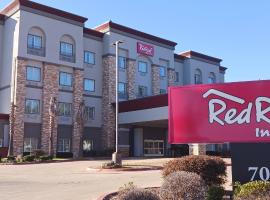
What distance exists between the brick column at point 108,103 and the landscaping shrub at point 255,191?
42677mm


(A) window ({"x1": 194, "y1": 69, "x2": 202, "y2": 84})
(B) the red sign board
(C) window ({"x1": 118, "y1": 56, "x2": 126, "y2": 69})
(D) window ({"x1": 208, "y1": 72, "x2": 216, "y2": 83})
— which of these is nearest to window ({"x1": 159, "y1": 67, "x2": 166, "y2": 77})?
(C) window ({"x1": 118, "y1": 56, "x2": 126, "y2": 69})

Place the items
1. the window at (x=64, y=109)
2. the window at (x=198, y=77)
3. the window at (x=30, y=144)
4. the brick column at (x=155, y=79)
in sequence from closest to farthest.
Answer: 1. the window at (x=30, y=144)
2. the window at (x=64, y=109)
3. the brick column at (x=155, y=79)
4. the window at (x=198, y=77)

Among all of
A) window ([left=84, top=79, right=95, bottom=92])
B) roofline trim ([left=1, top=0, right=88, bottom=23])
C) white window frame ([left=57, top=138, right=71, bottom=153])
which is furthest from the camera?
window ([left=84, top=79, right=95, bottom=92])

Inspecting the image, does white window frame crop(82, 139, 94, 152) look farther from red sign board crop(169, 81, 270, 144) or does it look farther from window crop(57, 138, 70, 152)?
red sign board crop(169, 81, 270, 144)

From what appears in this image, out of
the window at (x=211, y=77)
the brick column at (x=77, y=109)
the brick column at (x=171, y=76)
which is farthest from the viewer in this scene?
the window at (x=211, y=77)

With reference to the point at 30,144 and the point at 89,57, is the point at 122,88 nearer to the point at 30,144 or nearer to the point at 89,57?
the point at 89,57

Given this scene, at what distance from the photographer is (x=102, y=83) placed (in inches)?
2125

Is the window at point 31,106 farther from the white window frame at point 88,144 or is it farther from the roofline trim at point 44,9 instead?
the roofline trim at point 44,9

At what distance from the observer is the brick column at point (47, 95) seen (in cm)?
4625

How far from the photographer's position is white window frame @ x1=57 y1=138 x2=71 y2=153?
47.8 metres

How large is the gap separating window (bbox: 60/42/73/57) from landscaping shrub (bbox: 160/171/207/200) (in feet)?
135

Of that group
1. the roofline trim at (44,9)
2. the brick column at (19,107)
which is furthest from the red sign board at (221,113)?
the roofline trim at (44,9)

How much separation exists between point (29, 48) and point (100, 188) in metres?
32.9

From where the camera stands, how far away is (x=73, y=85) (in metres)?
50.2
